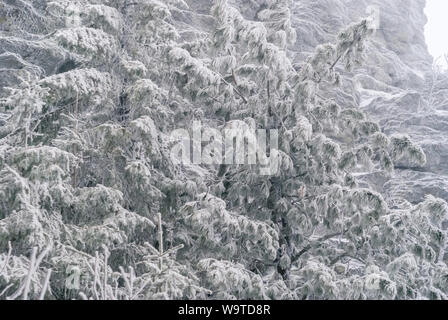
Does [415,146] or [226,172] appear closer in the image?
[415,146]

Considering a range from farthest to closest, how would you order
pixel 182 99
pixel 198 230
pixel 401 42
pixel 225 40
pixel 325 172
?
pixel 401 42 < pixel 182 99 < pixel 325 172 < pixel 225 40 < pixel 198 230

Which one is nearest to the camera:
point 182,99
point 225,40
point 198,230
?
point 198,230

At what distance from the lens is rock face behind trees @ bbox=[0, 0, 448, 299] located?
585 cm

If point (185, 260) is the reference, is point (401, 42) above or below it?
above

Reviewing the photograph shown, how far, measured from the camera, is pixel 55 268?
5.34 m

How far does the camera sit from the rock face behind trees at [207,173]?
585cm

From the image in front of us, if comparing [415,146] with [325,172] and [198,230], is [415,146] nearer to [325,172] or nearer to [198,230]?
[325,172]

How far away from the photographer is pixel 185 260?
7160mm

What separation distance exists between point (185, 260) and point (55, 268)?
2301 millimetres

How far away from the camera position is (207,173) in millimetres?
9289

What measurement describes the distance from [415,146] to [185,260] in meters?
4.12
